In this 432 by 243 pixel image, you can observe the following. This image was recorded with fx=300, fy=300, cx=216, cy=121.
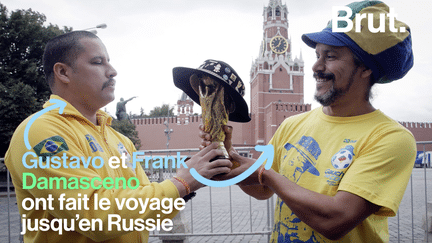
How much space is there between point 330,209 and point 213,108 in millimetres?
727

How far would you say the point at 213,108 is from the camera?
1.54 metres

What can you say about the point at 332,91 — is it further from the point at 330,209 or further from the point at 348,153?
the point at 330,209

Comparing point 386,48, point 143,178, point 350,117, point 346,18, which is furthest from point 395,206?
point 143,178

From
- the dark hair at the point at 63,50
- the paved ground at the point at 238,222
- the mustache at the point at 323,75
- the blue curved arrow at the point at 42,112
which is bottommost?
the paved ground at the point at 238,222

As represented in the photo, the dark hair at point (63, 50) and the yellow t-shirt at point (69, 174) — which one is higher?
the dark hair at point (63, 50)

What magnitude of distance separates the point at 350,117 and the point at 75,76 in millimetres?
1532

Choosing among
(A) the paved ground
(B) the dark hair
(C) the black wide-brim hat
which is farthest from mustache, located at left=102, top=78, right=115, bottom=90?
(A) the paved ground

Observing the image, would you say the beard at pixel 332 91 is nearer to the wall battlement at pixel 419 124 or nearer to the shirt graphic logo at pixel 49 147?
the shirt graphic logo at pixel 49 147

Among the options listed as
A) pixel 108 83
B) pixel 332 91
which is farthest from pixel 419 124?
pixel 108 83

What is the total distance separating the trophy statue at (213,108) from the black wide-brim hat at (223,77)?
0.04m

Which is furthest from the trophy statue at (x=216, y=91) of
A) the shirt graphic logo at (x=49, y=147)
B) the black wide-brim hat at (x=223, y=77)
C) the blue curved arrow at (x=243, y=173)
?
the shirt graphic logo at (x=49, y=147)

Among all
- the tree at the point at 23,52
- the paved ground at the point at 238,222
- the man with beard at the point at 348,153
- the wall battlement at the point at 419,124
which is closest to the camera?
the man with beard at the point at 348,153

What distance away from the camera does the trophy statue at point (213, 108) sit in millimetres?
1530

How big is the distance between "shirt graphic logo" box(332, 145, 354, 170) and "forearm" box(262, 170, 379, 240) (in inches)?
7.0
